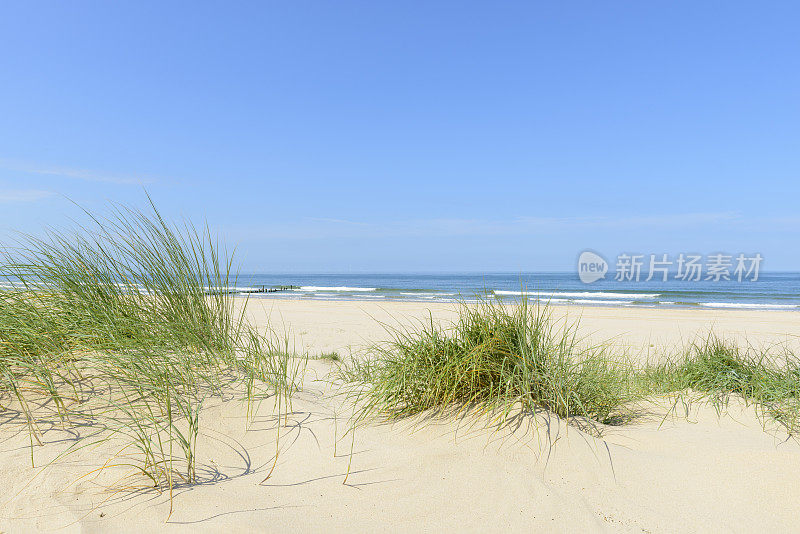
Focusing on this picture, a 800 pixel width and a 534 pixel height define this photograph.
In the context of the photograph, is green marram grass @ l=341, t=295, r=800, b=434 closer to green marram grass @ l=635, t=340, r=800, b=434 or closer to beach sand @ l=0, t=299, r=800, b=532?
green marram grass @ l=635, t=340, r=800, b=434

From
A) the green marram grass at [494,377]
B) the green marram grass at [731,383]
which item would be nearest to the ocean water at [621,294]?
the green marram grass at [494,377]

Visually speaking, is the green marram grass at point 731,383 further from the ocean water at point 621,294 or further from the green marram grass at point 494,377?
the ocean water at point 621,294

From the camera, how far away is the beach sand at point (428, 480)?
1.88m

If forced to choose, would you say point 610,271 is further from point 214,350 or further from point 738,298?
point 214,350

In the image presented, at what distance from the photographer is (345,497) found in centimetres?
204

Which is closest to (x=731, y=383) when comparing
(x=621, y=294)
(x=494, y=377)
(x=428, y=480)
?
(x=494, y=377)

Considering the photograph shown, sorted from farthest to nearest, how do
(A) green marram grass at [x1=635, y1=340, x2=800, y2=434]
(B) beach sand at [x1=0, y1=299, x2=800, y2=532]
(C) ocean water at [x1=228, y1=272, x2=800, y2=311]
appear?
(C) ocean water at [x1=228, y1=272, x2=800, y2=311]
(A) green marram grass at [x1=635, y1=340, x2=800, y2=434]
(B) beach sand at [x1=0, y1=299, x2=800, y2=532]

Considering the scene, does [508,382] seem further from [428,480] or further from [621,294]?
[621,294]

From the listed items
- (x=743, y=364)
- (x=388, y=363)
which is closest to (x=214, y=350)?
(x=388, y=363)

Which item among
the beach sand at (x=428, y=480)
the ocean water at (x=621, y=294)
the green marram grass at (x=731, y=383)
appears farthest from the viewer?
the ocean water at (x=621, y=294)

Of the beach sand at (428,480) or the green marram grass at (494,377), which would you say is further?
the green marram grass at (494,377)

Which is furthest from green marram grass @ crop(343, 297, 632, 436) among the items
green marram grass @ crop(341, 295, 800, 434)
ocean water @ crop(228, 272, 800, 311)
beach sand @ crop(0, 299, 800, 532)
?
ocean water @ crop(228, 272, 800, 311)

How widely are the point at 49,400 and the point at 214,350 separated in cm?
95

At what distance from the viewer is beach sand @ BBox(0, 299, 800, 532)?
6.15ft
